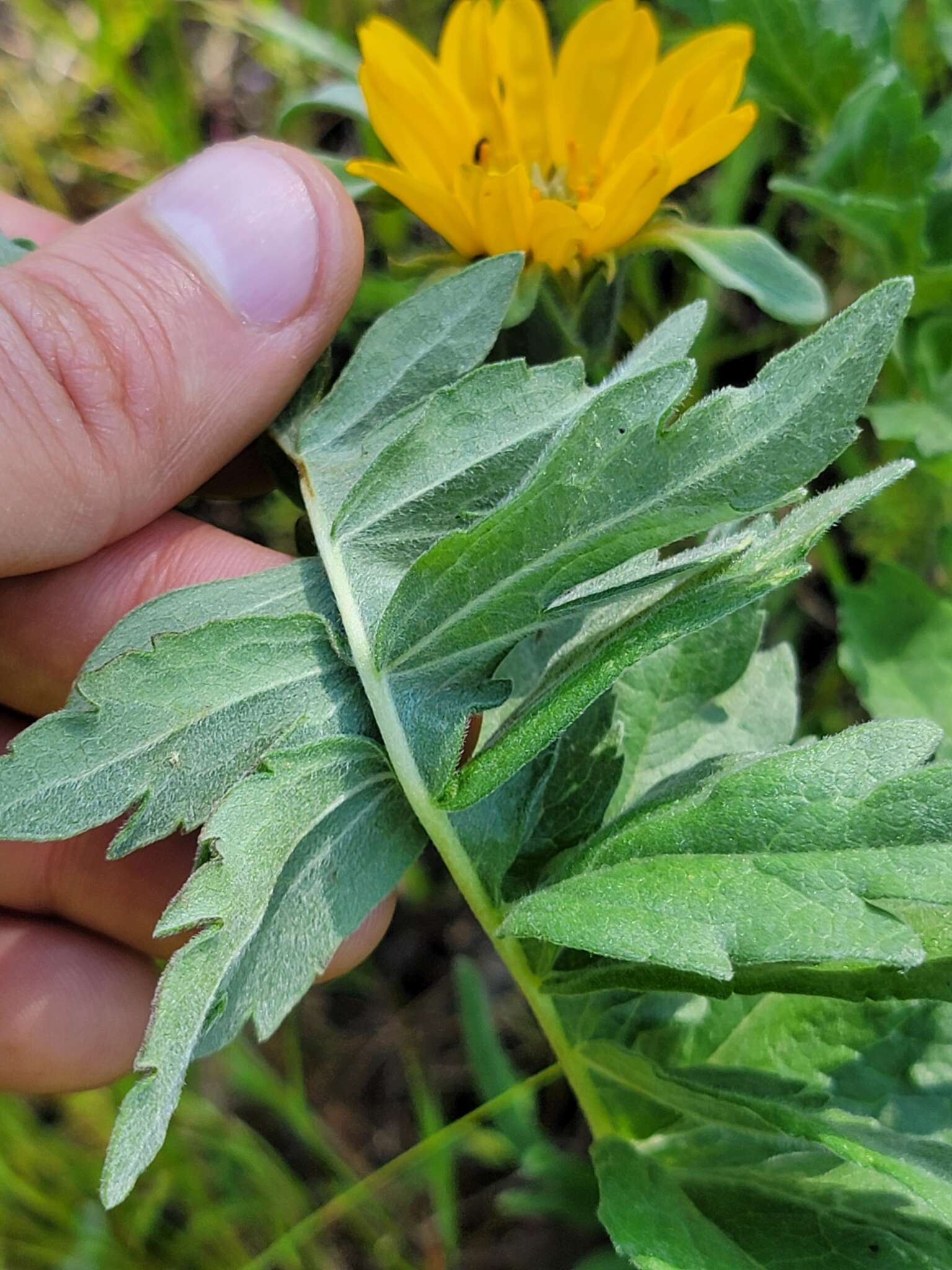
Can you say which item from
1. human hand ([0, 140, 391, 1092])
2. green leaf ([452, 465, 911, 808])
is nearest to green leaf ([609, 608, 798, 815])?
green leaf ([452, 465, 911, 808])

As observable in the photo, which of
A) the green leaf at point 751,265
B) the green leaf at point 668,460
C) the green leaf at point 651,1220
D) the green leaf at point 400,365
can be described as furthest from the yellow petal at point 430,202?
the green leaf at point 651,1220

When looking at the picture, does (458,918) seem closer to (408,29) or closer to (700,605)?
(700,605)

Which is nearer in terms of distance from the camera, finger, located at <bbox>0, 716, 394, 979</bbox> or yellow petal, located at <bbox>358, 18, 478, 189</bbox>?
yellow petal, located at <bbox>358, 18, 478, 189</bbox>

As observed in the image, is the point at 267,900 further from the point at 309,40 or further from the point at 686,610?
the point at 309,40

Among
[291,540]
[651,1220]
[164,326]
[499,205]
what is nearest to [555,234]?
[499,205]

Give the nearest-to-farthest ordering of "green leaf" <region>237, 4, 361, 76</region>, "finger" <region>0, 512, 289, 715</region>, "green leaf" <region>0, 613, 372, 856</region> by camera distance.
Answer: "green leaf" <region>0, 613, 372, 856</region> < "finger" <region>0, 512, 289, 715</region> < "green leaf" <region>237, 4, 361, 76</region>

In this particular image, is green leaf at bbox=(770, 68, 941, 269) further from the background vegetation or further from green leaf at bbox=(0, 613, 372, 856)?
green leaf at bbox=(0, 613, 372, 856)

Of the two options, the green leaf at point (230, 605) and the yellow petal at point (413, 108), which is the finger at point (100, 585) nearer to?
the green leaf at point (230, 605)
